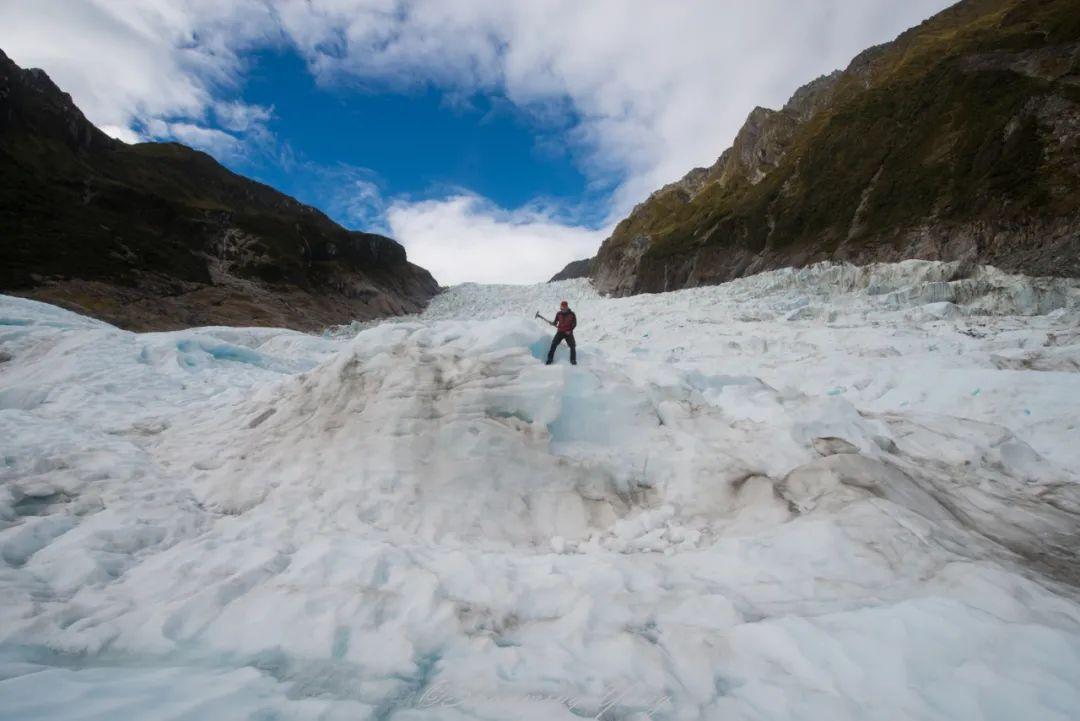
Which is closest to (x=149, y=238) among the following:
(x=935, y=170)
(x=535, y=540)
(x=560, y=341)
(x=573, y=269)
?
(x=560, y=341)

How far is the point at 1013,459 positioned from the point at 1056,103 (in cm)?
2865

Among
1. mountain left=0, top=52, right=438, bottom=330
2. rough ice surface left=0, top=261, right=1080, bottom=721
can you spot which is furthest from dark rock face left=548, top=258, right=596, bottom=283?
rough ice surface left=0, top=261, right=1080, bottom=721

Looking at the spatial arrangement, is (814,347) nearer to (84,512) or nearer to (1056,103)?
(84,512)

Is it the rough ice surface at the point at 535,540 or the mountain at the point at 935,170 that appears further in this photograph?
the mountain at the point at 935,170

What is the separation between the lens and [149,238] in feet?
136

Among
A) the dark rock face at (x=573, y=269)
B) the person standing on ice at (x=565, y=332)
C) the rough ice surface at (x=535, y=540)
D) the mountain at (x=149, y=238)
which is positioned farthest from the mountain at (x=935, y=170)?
the dark rock face at (x=573, y=269)

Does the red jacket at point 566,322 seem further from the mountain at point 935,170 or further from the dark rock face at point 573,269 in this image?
the dark rock face at point 573,269

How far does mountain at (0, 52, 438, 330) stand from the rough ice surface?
27.7 metres

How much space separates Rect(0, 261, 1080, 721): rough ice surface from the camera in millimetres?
3238

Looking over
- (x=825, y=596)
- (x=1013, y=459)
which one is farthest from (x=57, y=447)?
(x=1013, y=459)

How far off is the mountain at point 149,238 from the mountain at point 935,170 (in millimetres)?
35650

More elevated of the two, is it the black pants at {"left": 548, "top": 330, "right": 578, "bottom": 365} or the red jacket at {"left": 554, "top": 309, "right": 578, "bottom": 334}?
the red jacket at {"left": 554, "top": 309, "right": 578, "bottom": 334}

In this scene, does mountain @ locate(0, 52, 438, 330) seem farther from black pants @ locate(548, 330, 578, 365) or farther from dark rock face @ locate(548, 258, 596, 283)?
dark rock face @ locate(548, 258, 596, 283)

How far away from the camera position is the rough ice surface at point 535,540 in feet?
10.6
